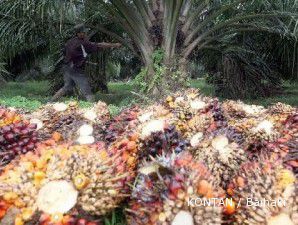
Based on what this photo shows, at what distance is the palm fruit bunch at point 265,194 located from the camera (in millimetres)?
1213

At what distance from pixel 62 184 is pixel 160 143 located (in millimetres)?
449

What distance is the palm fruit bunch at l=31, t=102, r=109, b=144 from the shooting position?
Answer: 78.4 inches

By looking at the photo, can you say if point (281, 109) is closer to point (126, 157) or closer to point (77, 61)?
point (126, 157)

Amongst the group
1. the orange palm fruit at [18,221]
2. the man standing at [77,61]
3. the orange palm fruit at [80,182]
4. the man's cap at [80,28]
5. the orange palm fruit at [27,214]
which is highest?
the man's cap at [80,28]

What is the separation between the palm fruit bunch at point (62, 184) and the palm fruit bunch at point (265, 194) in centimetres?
36

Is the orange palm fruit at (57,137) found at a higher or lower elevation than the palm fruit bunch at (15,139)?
lower

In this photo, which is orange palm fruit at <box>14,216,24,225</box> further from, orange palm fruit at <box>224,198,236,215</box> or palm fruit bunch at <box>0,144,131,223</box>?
orange palm fruit at <box>224,198,236,215</box>

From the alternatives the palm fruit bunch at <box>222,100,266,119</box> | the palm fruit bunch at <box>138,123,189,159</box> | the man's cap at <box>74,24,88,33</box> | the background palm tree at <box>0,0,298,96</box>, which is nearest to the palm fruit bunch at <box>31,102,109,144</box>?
the palm fruit bunch at <box>138,123,189,159</box>

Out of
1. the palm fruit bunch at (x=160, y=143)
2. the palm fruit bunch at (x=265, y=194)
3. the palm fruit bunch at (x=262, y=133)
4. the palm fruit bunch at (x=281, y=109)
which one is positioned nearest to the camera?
the palm fruit bunch at (x=265, y=194)

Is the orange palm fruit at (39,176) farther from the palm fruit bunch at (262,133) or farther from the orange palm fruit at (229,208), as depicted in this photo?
the palm fruit bunch at (262,133)

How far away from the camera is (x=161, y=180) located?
1.30m

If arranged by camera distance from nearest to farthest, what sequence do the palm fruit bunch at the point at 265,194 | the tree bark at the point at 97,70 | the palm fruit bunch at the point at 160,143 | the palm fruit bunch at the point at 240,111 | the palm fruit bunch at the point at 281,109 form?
the palm fruit bunch at the point at 265,194
the palm fruit bunch at the point at 160,143
the palm fruit bunch at the point at 281,109
the palm fruit bunch at the point at 240,111
the tree bark at the point at 97,70

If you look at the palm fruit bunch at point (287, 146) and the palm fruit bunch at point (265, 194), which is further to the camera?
the palm fruit bunch at point (287, 146)

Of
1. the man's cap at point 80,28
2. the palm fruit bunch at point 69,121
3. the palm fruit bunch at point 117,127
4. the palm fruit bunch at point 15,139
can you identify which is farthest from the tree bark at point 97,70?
the palm fruit bunch at point 15,139
